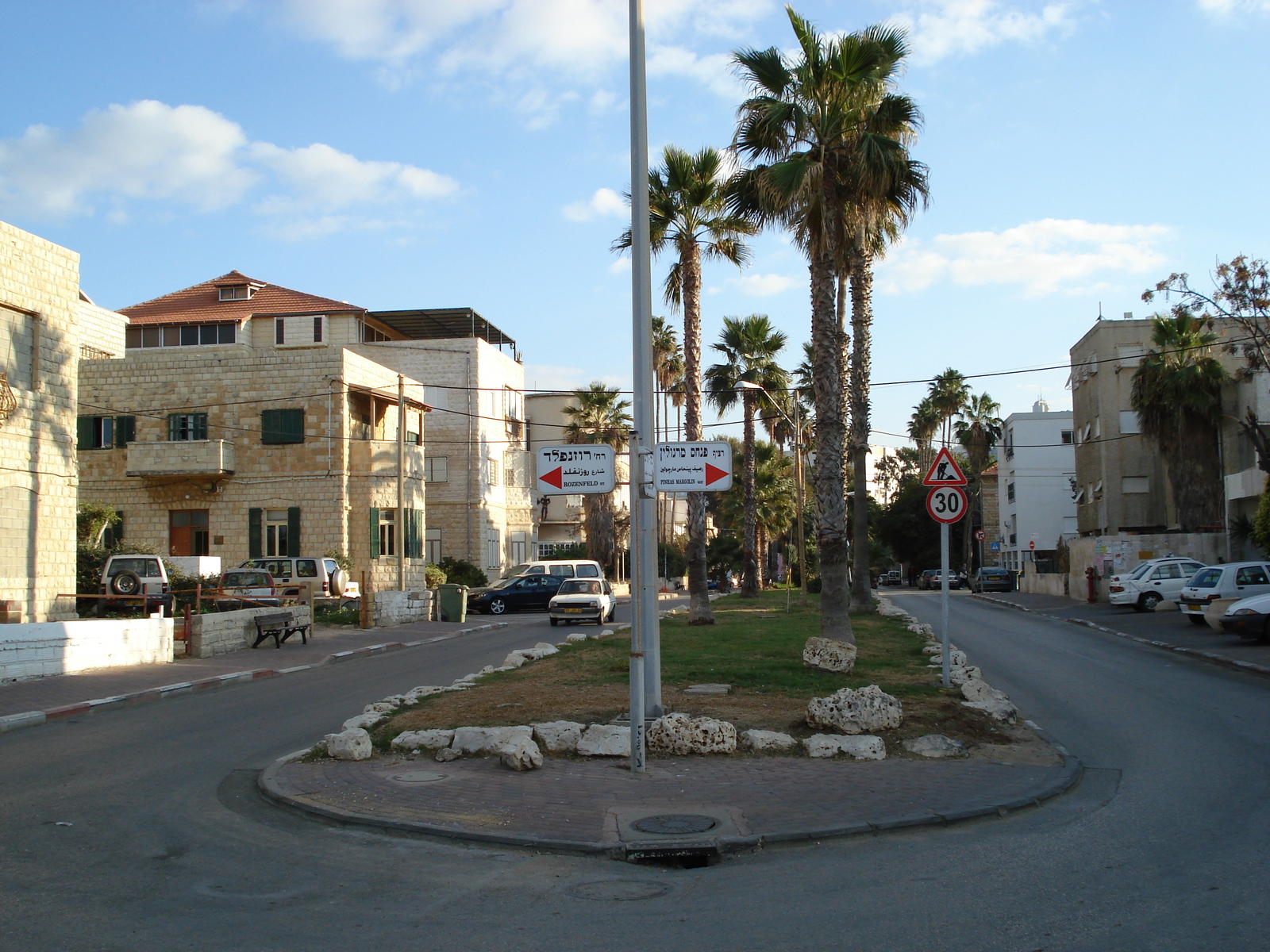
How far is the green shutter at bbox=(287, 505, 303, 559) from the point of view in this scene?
38.2 metres

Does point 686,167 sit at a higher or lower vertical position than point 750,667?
higher

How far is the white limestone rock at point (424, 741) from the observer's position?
973 cm

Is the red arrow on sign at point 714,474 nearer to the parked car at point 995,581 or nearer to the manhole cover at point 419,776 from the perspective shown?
the manhole cover at point 419,776

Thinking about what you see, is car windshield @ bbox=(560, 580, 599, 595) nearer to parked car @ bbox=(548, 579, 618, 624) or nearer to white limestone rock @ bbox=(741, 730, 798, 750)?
parked car @ bbox=(548, 579, 618, 624)

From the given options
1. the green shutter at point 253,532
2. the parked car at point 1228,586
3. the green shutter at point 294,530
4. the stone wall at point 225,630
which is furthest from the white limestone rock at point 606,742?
the green shutter at point 253,532

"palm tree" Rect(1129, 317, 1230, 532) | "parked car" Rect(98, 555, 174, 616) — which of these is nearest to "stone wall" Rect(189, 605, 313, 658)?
"parked car" Rect(98, 555, 174, 616)

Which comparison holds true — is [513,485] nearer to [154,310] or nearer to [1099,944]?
[154,310]

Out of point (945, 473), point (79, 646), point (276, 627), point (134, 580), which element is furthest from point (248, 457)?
point (945, 473)

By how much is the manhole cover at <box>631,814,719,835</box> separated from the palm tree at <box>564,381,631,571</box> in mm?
46778

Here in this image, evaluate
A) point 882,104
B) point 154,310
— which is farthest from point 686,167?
point 154,310

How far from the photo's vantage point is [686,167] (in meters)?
26.4

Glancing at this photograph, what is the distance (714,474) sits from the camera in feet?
29.6

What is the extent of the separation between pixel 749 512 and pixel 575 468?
31.8 m

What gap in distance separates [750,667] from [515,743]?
266 inches
